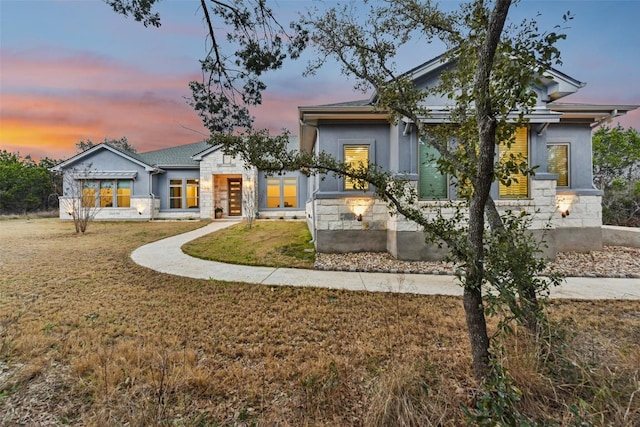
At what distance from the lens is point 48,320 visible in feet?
12.4

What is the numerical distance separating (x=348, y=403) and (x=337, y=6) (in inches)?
201

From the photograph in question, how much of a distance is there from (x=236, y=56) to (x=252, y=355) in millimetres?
4843

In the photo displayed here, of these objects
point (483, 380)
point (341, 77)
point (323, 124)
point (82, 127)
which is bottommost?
point (483, 380)

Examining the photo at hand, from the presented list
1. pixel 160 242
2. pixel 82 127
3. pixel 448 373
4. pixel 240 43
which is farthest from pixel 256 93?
pixel 82 127

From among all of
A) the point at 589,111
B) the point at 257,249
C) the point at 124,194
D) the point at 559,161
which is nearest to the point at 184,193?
the point at 124,194

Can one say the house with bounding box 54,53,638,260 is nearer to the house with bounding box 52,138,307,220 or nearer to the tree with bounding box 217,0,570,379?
the tree with bounding box 217,0,570,379

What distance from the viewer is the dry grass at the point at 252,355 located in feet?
6.82

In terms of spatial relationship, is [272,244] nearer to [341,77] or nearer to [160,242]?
[160,242]

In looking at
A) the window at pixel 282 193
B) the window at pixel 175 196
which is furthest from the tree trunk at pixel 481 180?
the window at pixel 175 196

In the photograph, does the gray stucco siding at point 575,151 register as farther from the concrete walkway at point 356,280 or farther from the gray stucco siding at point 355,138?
the gray stucco siding at point 355,138

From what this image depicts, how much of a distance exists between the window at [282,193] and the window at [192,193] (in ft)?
18.5

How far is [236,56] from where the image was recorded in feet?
16.0

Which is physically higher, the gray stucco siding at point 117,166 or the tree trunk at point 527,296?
the gray stucco siding at point 117,166

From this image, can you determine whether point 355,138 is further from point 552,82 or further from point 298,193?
point 298,193
